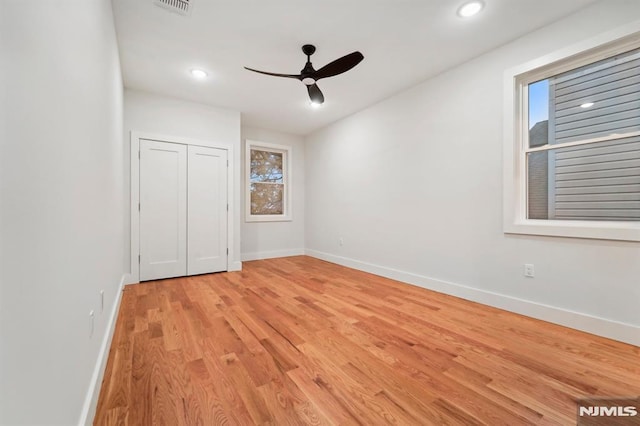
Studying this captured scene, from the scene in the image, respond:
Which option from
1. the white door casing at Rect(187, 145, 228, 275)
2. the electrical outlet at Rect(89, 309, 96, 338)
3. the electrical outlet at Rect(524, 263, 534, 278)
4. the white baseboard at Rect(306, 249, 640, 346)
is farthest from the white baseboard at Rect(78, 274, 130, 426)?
the electrical outlet at Rect(524, 263, 534, 278)

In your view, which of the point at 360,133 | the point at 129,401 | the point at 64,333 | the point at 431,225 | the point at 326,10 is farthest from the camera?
the point at 360,133

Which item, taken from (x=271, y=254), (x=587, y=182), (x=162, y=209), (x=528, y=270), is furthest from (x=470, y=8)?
(x=271, y=254)

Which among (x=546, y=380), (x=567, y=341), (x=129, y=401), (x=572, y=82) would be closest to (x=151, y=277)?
(x=129, y=401)

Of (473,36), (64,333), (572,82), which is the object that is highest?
(473,36)

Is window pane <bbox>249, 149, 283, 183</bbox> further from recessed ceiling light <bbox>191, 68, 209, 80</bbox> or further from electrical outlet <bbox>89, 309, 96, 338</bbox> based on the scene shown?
electrical outlet <bbox>89, 309, 96, 338</bbox>

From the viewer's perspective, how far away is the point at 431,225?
3.27 m

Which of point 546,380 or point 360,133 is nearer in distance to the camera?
point 546,380

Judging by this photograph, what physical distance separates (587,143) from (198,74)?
3.96 m

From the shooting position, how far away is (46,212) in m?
0.77

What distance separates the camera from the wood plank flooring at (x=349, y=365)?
4.31 ft

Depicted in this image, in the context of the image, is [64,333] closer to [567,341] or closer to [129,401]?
[129,401]

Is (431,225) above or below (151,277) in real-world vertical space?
above

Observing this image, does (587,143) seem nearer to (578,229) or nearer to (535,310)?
(578,229)

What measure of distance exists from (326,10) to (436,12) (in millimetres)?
914
